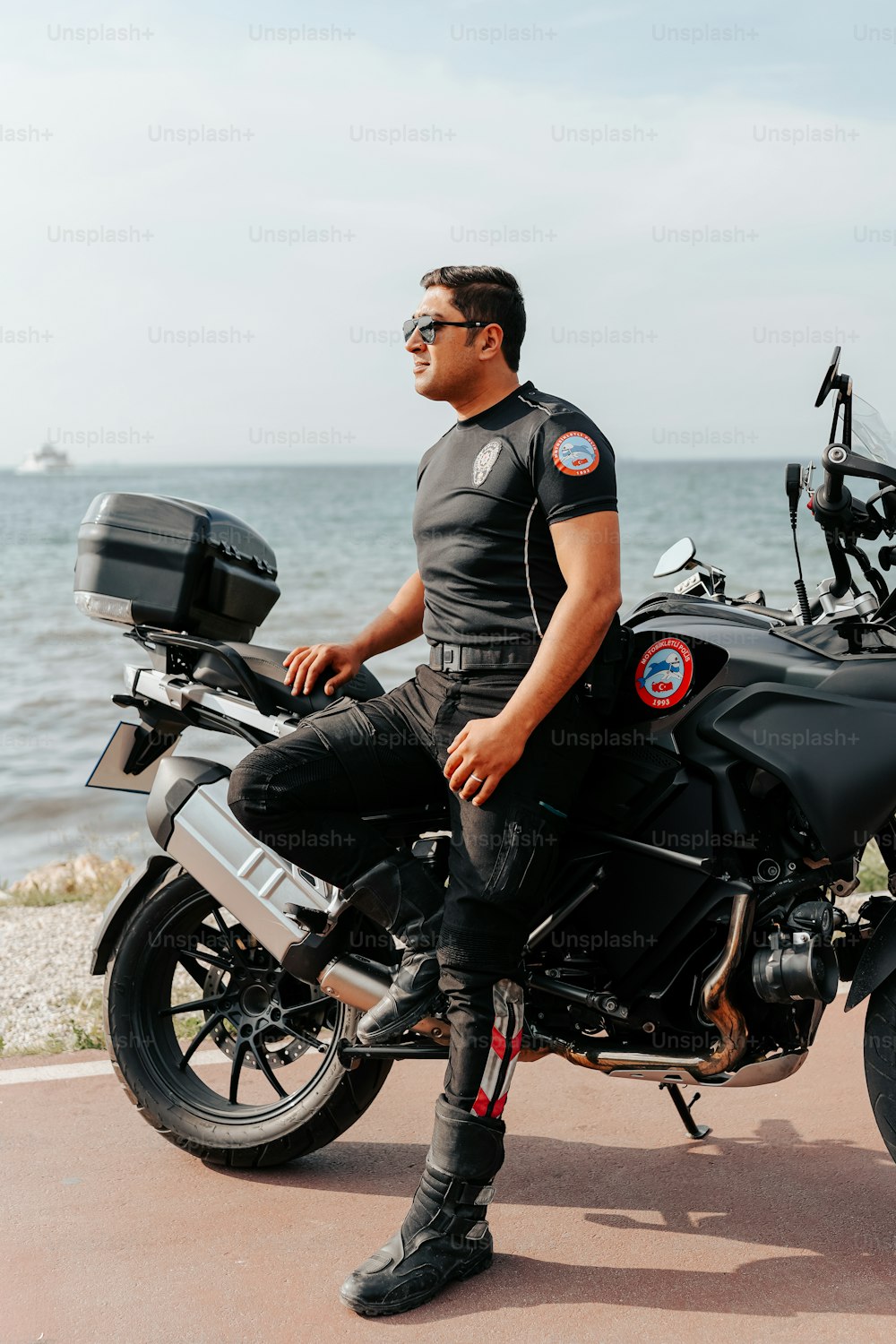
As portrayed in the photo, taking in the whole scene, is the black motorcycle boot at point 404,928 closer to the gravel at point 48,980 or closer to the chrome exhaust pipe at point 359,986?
the chrome exhaust pipe at point 359,986

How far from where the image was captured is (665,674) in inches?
115

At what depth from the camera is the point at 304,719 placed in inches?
130

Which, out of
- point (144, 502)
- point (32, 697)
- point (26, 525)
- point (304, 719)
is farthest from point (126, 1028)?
point (26, 525)

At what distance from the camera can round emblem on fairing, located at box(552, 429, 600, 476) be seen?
9.35 feet

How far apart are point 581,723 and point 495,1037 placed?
0.71m

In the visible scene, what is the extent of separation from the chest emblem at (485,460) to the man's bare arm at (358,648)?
44 cm

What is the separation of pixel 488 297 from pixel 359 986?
1617 millimetres

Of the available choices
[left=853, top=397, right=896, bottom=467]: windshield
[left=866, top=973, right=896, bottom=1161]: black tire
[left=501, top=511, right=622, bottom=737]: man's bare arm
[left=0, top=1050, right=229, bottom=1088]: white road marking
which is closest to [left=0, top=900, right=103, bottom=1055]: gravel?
[left=0, top=1050, right=229, bottom=1088]: white road marking

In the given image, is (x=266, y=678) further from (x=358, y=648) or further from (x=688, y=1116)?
(x=688, y=1116)

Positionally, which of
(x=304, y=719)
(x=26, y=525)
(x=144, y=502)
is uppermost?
(x=144, y=502)

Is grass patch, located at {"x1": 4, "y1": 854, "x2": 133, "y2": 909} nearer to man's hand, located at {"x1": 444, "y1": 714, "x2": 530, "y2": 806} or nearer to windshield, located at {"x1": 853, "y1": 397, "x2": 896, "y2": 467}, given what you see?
→ man's hand, located at {"x1": 444, "y1": 714, "x2": 530, "y2": 806}

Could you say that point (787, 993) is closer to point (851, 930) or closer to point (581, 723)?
point (851, 930)

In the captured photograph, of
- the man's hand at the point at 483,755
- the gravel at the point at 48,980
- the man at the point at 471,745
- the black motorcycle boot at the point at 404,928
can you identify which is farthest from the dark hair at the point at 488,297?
the gravel at the point at 48,980

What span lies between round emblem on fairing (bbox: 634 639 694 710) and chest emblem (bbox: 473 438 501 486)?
1.75 ft
